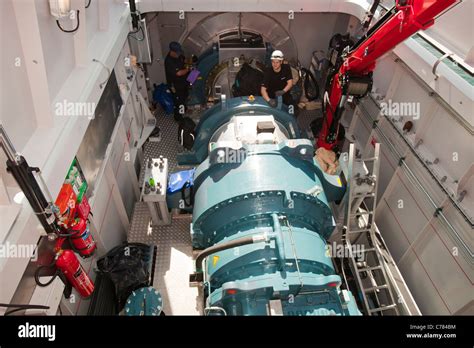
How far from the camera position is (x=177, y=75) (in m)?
6.11

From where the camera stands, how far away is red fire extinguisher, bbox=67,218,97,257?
8.93 feet

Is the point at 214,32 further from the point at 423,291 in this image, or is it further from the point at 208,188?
the point at 423,291

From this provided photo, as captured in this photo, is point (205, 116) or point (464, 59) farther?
point (205, 116)

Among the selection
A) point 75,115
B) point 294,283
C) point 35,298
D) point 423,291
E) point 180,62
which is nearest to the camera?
point 35,298

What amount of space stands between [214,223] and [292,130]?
2.06 metres

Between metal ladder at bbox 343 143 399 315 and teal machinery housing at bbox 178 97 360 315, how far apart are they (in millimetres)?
237

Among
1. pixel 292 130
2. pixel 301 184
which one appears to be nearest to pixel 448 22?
pixel 292 130

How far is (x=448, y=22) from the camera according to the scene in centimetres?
390

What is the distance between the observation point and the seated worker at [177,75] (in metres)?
6.04

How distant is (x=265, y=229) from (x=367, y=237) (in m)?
1.92
